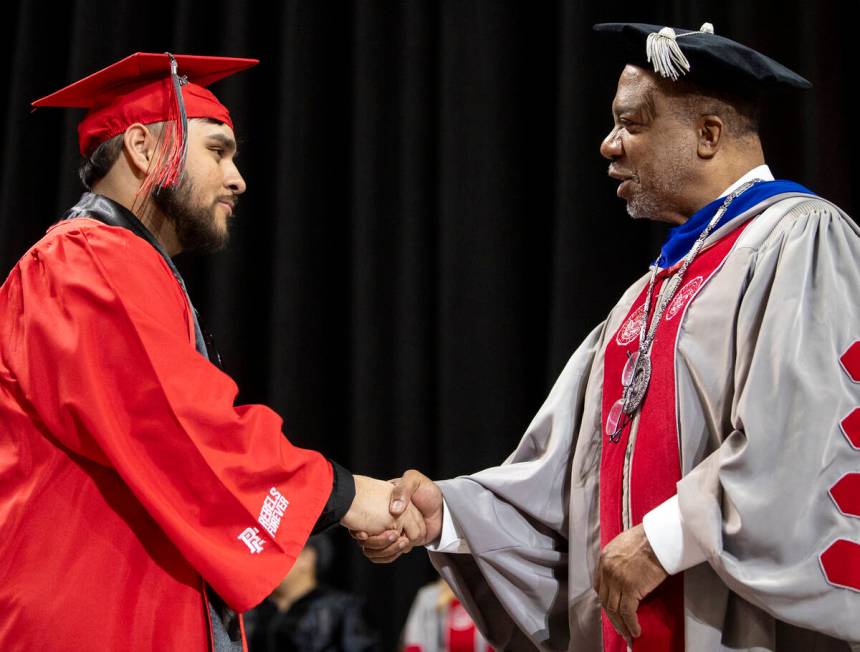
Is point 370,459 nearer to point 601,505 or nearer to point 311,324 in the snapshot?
point 311,324

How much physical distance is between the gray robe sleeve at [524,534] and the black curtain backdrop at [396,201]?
1.24 metres

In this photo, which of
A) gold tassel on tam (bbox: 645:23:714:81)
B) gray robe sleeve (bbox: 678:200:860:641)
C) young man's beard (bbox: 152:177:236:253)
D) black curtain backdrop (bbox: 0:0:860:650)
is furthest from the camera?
black curtain backdrop (bbox: 0:0:860:650)

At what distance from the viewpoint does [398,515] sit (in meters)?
2.06

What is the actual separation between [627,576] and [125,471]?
0.80 metres

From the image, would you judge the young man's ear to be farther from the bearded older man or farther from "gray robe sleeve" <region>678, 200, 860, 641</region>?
"gray robe sleeve" <region>678, 200, 860, 641</region>

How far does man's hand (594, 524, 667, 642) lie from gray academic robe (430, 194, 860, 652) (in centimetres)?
7

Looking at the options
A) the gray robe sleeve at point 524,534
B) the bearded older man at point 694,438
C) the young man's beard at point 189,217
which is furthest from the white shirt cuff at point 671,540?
the young man's beard at point 189,217

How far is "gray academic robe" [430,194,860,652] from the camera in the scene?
149cm

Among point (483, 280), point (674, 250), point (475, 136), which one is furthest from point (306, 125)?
point (674, 250)

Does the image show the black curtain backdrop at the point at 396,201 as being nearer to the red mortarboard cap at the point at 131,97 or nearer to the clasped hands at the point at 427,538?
the clasped hands at the point at 427,538

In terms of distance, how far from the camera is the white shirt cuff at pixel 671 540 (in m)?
1.59

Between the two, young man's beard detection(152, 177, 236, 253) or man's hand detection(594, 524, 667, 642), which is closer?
man's hand detection(594, 524, 667, 642)

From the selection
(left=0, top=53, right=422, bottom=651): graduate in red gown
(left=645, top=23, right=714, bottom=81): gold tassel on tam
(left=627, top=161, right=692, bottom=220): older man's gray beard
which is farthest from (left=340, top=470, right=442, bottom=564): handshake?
(left=645, top=23, right=714, bottom=81): gold tassel on tam

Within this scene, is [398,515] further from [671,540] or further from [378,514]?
[671,540]
